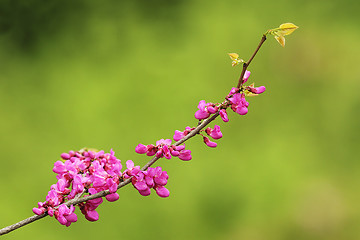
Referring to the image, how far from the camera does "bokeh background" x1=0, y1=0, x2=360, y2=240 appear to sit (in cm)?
198

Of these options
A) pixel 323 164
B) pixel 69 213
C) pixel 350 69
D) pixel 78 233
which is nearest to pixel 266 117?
pixel 323 164

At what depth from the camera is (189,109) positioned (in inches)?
84.7

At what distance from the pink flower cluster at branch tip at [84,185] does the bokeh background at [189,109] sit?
126 centimetres

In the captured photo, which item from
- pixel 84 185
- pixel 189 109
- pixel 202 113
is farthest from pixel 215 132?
pixel 189 109

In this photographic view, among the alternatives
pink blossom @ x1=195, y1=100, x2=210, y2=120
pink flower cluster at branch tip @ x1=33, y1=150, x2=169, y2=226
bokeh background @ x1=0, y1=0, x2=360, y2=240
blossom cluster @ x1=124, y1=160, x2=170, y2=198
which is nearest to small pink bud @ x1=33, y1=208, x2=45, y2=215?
pink flower cluster at branch tip @ x1=33, y1=150, x2=169, y2=226

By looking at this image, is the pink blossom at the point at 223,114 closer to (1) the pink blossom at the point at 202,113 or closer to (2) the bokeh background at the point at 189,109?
(1) the pink blossom at the point at 202,113

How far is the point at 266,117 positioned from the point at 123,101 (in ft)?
2.06

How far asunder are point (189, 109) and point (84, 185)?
5.02ft

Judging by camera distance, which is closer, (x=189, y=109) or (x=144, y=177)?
(x=144, y=177)

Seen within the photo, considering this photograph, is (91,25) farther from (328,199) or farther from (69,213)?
(69,213)

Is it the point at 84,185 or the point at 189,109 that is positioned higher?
the point at 189,109

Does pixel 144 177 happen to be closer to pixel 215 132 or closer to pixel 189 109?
pixel 215 132

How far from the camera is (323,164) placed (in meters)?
2.17

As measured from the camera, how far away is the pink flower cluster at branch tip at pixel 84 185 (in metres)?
0.60
